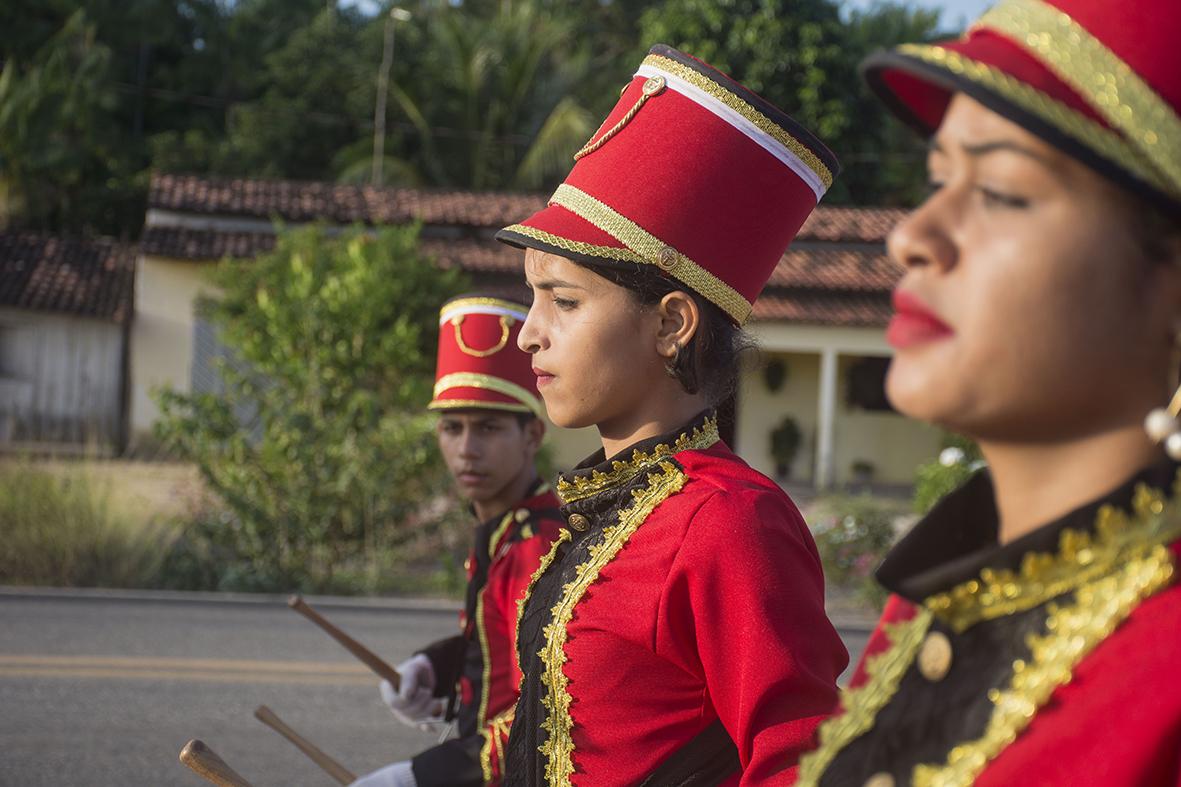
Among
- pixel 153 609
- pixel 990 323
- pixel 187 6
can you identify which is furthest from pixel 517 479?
pixel 187 6

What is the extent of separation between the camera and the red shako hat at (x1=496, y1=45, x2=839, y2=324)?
236 cm

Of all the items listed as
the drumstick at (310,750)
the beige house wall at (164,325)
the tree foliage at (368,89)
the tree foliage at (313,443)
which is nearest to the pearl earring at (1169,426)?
the drumstick at (310,750)

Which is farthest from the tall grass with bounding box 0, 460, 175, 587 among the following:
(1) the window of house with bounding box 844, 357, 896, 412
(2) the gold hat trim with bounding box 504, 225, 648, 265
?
(1) the window of house with bounding box 844, 357, 896, 412

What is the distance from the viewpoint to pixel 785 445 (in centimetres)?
2508

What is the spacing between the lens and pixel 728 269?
2.43 m

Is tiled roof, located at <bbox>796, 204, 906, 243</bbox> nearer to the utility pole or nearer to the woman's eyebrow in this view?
the utility pole

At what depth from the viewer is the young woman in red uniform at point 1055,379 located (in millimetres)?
1144

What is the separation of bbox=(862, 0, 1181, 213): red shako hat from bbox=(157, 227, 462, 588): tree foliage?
33.7 ft

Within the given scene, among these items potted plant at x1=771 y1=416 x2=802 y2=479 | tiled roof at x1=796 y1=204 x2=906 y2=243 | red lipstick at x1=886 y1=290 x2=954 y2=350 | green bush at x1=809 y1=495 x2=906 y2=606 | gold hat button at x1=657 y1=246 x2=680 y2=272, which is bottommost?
potted plant at x1=771 y1=416 x2=802 y2=479

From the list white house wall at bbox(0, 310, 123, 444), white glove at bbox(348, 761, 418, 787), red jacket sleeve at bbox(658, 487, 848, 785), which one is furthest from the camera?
white house wall at bbox(0, 310, 123, 444)

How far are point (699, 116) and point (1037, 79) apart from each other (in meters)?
1.21

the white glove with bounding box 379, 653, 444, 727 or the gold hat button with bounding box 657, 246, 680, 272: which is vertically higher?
the gold hat button with bounding box 657, 246, 680, 272

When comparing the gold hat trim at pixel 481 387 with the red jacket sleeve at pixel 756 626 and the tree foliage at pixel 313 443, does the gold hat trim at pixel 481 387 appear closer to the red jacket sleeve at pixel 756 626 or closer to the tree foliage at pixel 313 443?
the red jacket sleeve at pixel 756 626

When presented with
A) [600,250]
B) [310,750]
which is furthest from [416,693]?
[600,250]
